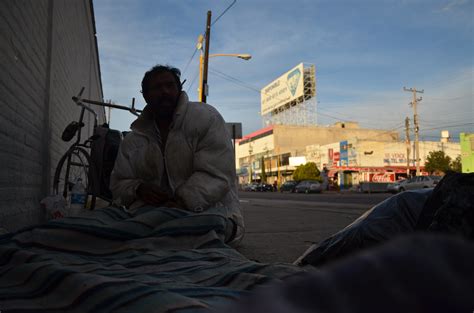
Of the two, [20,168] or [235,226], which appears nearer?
[235,226]

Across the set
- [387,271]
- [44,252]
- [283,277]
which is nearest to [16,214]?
[44,252]

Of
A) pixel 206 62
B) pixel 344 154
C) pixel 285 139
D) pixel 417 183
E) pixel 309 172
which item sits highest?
pixel 285 139

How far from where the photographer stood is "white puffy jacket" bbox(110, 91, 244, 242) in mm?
2959

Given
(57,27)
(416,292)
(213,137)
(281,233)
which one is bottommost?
(281,233)

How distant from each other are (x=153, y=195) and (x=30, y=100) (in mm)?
1962

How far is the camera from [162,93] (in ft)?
10.5

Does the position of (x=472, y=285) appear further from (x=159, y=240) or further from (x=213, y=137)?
(x=213, y=137)

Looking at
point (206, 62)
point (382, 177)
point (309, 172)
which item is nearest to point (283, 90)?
point (309, 172)

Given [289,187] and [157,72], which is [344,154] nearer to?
[289,187]

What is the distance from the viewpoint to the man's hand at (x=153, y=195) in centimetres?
279

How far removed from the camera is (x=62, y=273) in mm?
1259

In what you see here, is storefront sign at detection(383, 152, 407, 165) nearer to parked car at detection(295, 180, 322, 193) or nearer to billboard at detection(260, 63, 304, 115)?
parked car at detection(295, 180, 322, 193)

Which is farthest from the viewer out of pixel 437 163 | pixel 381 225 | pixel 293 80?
pixel 293 80

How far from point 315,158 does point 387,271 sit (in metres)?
56.1
